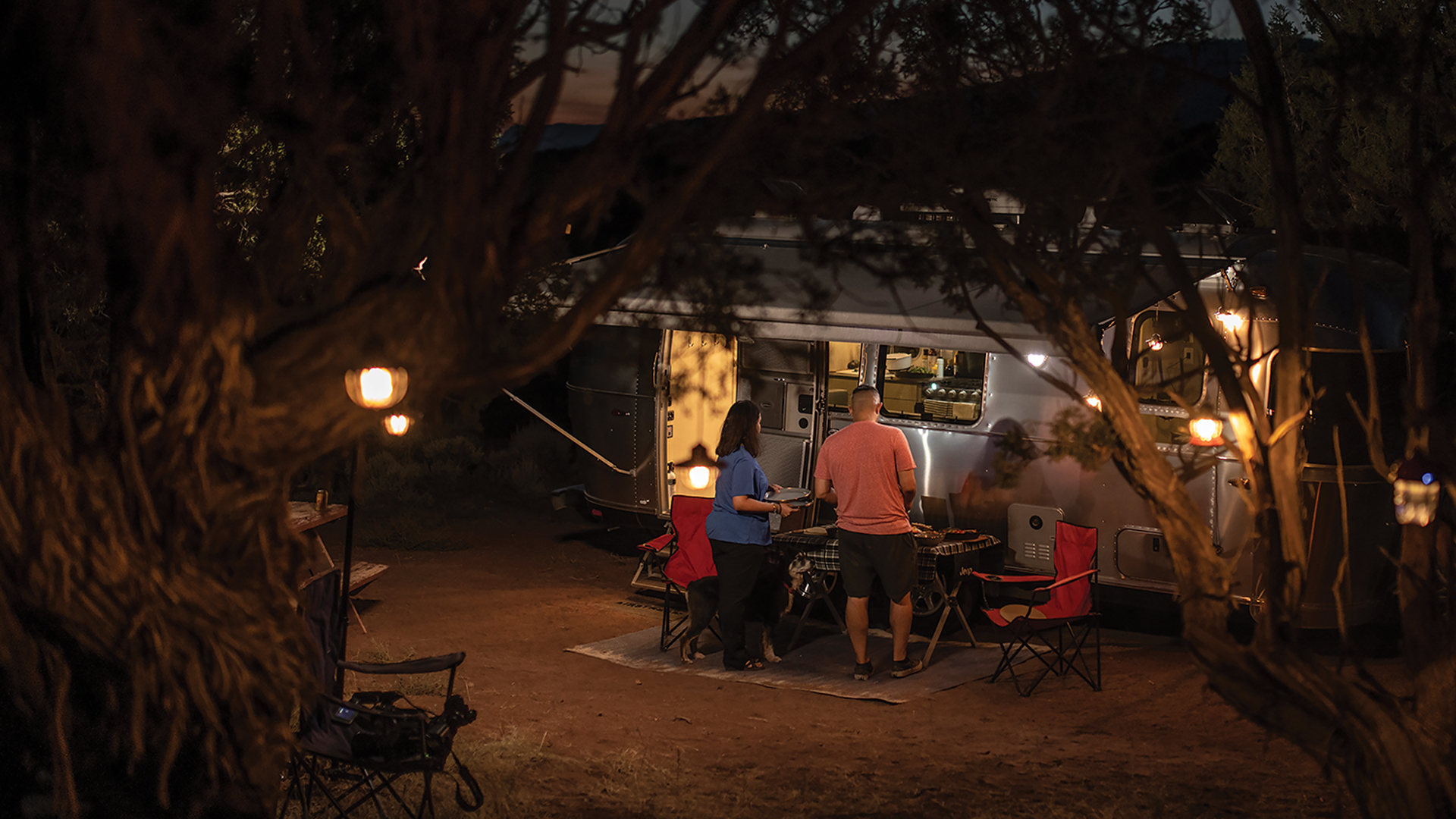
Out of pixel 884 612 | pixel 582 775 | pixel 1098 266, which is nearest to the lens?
pixel 1098 266

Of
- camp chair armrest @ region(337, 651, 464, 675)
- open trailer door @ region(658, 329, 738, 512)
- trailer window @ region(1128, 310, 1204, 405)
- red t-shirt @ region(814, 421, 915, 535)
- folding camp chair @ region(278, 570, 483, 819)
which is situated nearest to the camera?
folding camp chair @ region(278, 570, 483, 819)

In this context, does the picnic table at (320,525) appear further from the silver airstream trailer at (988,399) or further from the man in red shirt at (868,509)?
the man in red shirt at (868,509)

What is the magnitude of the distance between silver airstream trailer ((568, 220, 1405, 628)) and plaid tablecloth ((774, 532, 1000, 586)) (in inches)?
17.7

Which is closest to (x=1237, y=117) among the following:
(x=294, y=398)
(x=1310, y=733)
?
(x=1310, y=733)

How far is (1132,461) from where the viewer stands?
402 centimetres

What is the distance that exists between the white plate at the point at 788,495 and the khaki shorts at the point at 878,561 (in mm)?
1275

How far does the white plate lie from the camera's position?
8.66 meters

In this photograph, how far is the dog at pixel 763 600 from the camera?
7.56 meters

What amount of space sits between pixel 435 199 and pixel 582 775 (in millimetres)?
2968

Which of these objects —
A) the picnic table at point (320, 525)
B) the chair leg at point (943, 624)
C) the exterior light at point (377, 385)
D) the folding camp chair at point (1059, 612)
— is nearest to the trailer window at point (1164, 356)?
the folding camp chair at point (1059, 612)

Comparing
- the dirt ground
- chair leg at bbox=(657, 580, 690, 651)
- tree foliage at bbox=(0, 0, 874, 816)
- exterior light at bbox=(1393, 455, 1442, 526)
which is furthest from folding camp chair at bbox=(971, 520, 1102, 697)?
tree foliage at bbox=(0, 0, 874, 816)

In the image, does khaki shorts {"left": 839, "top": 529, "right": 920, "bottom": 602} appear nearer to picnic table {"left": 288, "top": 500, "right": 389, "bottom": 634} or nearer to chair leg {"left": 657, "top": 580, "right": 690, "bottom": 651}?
chair leg {"left": 657, "top": 580, "right": 690, "bottom": 651}

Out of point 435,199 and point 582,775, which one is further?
point 582,775

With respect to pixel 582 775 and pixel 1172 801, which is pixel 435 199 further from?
pixel 1172 801
